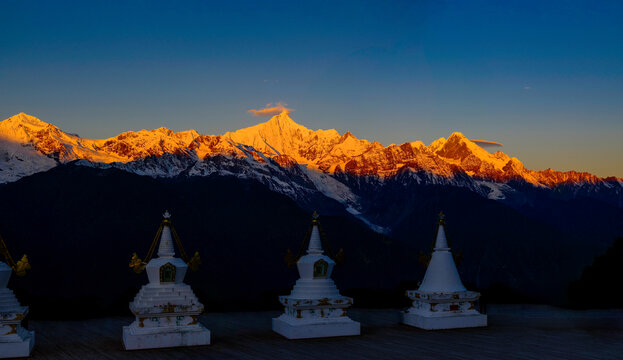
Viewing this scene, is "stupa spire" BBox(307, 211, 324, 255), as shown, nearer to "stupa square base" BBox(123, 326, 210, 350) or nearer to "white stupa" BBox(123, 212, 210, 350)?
"white stupa" BBox(123, 212, 210, 350)

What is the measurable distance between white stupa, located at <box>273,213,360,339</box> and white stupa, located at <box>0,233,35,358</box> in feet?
30.0

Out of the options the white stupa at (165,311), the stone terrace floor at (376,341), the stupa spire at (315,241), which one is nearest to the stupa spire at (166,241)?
Answer: the white stupa at (165,311)

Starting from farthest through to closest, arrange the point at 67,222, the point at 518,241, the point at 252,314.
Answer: the point at 518,241 → the point at 67,222 → the point at 252,314

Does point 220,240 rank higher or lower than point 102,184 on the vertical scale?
lower

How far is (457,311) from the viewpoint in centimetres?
2611

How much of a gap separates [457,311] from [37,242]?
10105 cm

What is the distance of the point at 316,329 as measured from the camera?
2323 centimetres

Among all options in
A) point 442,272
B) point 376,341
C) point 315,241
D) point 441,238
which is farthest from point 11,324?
point 441,238

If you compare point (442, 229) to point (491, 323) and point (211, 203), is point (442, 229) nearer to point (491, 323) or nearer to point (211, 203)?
point (491, 323)

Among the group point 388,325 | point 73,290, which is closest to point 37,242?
point 73,290

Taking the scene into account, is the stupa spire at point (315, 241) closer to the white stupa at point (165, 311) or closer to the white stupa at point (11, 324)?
the white stupa at point (165, 311)

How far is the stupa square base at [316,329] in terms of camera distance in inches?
904

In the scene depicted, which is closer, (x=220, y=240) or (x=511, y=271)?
(x=220, y=240)

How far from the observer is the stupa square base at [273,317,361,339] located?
23.0 meters
